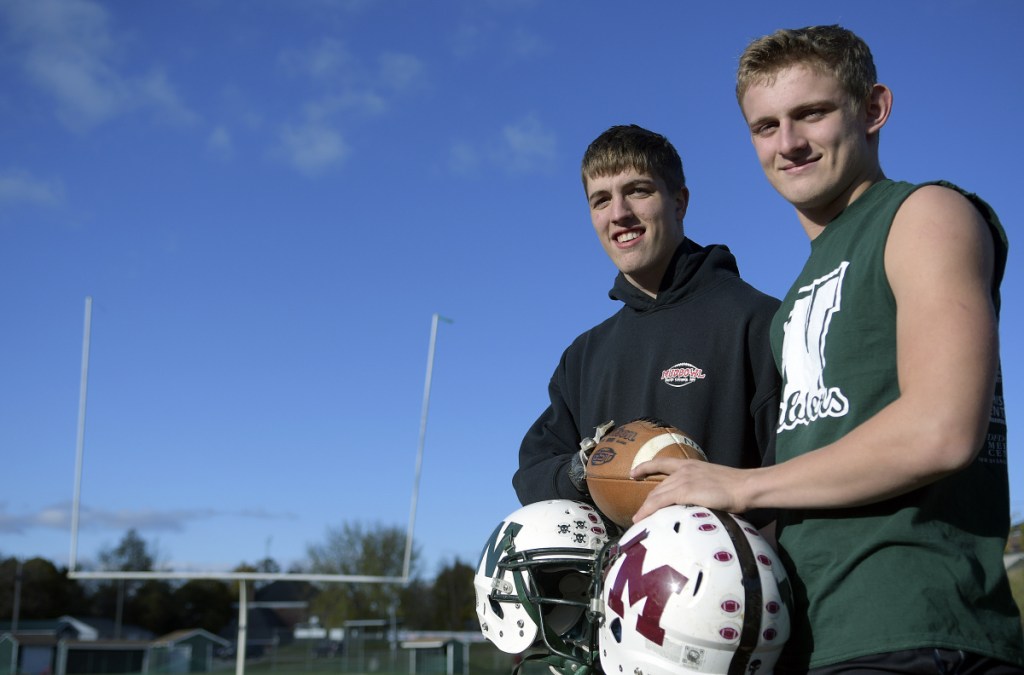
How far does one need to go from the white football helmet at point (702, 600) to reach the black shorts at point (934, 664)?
240 mm

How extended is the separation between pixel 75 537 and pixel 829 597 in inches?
694

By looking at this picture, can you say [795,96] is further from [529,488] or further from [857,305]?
[529,488]

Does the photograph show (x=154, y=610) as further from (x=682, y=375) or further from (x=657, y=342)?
(x=682, y=375)

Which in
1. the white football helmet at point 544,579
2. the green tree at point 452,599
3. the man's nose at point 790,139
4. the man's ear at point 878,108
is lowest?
the green tree at point 452,599

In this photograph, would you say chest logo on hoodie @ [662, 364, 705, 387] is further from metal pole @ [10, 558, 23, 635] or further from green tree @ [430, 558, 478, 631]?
metal pole @ [10, 558, 23, 635]

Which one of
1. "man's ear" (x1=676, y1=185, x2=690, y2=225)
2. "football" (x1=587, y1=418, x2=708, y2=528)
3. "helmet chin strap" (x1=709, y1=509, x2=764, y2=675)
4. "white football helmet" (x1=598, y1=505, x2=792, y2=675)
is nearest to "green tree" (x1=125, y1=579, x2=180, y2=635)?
"man's ear" (x1=676, y1=185, x2=690, y2=225)

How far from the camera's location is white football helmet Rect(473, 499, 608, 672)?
239 centimetres

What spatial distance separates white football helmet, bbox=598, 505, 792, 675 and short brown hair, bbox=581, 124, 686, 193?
157cm

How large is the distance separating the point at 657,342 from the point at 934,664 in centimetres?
170

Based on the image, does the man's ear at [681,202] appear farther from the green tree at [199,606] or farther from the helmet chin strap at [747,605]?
the green tree at [199,606]

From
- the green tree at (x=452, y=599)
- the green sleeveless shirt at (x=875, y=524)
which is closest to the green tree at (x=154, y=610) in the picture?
the green tree at (x=452, y=599)

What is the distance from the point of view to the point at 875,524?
70.6 inches

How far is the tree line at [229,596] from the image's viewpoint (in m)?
46.7

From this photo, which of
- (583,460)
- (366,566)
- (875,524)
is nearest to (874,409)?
(875,524)
